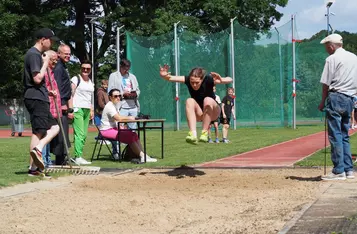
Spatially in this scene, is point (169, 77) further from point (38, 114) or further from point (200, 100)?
point (38, 114)

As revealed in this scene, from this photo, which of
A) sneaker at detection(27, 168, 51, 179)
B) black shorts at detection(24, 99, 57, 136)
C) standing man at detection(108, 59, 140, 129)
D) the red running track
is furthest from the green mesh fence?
black shorts at detection(24, 99, 57, 136)

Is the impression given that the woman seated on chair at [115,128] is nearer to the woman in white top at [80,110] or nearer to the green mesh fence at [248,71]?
the woman in white top at [80,110]

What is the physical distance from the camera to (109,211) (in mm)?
6211

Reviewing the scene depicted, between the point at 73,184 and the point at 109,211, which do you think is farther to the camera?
the point at 73,184

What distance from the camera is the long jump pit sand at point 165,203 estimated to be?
18.0 ft

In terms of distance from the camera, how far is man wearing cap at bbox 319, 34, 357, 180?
328 inches

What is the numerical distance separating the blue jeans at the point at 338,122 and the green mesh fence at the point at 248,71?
1914 centimetres

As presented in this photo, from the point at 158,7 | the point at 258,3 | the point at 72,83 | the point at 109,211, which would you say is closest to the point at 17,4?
the point at 158,7

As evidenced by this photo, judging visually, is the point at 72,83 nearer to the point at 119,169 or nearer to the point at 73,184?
the point at 119,169

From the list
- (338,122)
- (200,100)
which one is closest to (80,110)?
(200,100)

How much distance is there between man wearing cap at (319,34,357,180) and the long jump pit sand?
1.56 ft

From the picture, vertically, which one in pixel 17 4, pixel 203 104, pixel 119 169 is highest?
pixel 17 4

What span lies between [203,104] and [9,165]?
4.02 m

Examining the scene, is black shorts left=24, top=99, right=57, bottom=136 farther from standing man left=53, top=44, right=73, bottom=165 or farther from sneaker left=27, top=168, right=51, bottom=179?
standing man left=53, top=44, right=73, bottom=165
